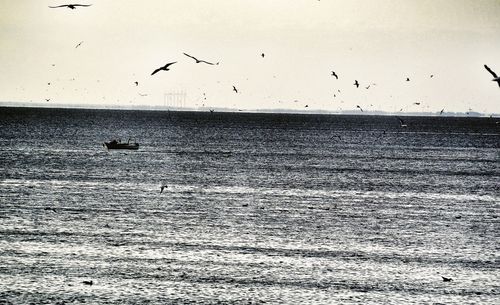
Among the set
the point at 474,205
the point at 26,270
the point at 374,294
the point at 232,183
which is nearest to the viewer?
the point at 374,294

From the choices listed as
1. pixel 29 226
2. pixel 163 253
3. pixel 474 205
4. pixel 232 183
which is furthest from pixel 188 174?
pixel 163 253

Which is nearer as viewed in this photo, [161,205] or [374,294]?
Answer: [374,294]

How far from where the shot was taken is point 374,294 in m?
15.9

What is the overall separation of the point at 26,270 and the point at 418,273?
9.18 meters

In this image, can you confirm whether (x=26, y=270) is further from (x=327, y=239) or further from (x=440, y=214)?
(x=440, y=214)

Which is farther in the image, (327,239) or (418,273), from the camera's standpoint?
(327,239)

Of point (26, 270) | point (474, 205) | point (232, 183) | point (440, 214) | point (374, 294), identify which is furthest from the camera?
point (232, 183)

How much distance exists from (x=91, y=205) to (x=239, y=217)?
6.80m

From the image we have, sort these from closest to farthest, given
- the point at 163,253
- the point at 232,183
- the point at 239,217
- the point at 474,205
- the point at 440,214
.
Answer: the point at 163,253, the point at 239,217, the point at 440,214, the point at 474,205, the point at 232,183

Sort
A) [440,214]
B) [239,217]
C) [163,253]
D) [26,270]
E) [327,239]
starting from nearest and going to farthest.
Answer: [26,270] → [163,253] → [327,239] → [239,217] → [440,214]

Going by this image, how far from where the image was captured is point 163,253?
66.4ft

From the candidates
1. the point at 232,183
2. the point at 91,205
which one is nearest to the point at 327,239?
the point at 91,205

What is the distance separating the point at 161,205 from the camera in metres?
32.5

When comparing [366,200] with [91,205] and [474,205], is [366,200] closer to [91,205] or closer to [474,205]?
[474,205]
